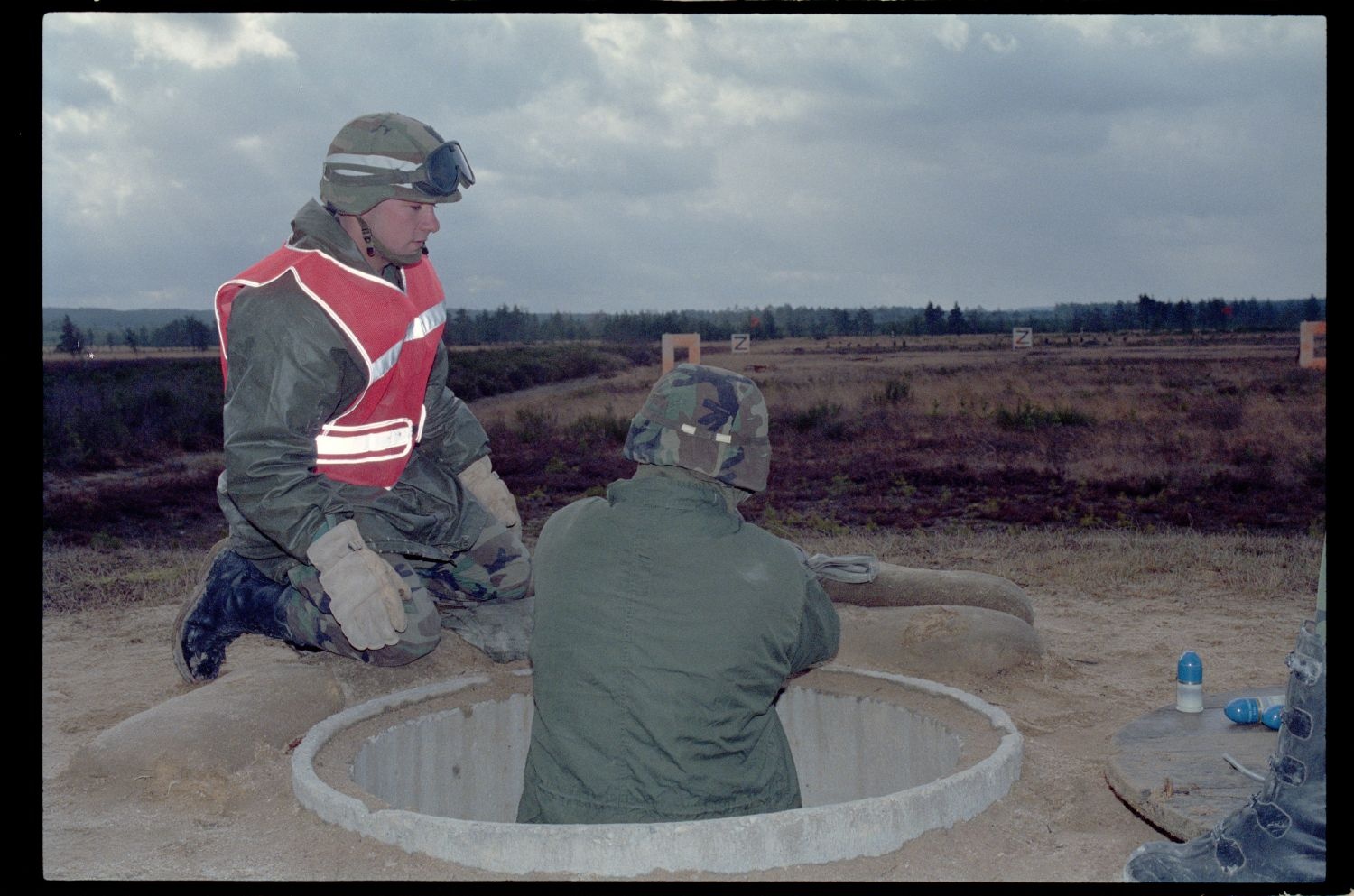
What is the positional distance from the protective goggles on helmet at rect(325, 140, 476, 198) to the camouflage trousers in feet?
4.55

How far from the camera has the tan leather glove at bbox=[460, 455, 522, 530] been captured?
17.7 ft

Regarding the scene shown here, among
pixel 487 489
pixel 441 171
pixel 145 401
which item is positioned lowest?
pixel 487 489

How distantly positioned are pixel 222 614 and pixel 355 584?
1262 mm

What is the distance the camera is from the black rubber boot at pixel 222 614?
477 cm

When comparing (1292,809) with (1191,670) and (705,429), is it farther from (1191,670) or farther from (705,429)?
(705,429)

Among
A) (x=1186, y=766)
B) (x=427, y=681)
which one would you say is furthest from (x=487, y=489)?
(x=1186, y=766)

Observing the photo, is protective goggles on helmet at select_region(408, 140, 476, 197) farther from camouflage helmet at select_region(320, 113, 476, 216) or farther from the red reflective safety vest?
the red reflective safety vest

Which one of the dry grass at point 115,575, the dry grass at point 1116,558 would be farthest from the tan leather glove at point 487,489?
the dry grass at point 1116,558

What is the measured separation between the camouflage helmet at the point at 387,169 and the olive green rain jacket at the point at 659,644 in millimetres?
1834

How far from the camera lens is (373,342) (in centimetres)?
433

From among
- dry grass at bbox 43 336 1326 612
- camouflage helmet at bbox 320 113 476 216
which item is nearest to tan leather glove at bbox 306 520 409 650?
camouflage helmet at bbox 320 113 476 216

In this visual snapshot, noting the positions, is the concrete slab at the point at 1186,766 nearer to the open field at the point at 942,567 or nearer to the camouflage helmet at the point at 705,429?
the open field at the point at 942,567

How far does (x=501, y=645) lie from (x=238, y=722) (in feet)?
4.01

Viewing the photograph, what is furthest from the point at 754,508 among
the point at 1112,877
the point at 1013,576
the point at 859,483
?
the point at 1112,877
